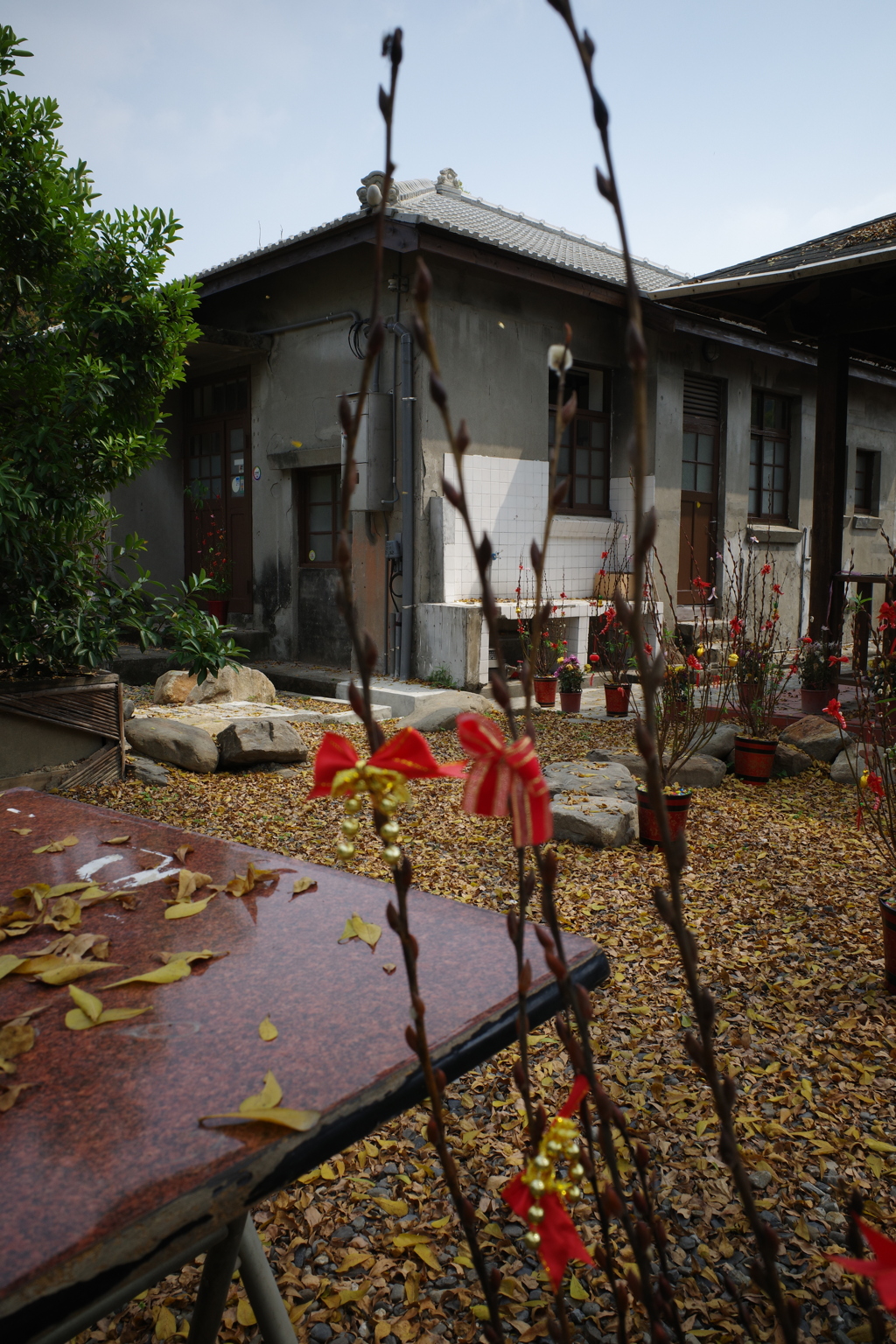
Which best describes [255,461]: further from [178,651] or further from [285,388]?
[178,651]

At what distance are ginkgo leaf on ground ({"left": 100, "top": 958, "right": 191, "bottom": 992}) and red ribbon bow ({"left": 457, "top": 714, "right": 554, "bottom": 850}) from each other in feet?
2.95

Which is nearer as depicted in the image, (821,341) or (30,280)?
(30,280)

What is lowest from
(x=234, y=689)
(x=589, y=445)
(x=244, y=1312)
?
(x=244, y=1312)

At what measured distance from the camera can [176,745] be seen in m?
5.76

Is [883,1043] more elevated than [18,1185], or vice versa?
[18,1185]

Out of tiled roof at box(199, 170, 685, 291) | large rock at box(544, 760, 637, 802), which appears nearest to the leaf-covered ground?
large rock at box(544, 760, 637, 802)

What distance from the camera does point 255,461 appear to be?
411 inches

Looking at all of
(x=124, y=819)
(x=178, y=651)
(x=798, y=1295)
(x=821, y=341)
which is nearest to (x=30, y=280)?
(x=178, y=651)

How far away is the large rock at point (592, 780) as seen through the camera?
16.2ft

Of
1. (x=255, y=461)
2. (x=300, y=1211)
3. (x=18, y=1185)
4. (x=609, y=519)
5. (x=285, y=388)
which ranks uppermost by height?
(x=285, y=388)

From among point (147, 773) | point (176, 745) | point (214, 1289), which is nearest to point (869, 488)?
point (176, 745)

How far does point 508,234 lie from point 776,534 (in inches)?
Answer: 210

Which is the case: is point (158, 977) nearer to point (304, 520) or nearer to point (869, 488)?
point (304, 520)

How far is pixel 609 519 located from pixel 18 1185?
10.1 meters
